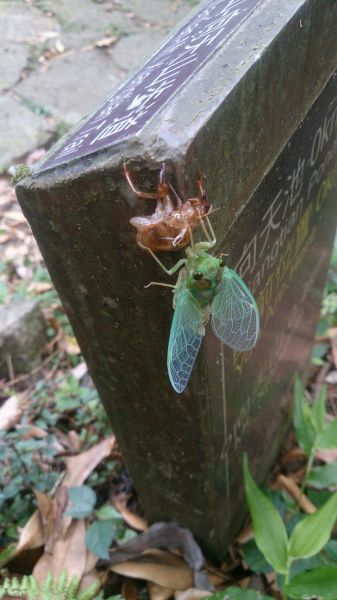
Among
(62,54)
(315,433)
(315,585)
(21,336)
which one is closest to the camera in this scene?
(315,585)

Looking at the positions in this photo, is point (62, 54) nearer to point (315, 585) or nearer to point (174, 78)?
point (174, 78)

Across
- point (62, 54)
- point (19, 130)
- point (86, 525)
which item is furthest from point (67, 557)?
point (62, 54)

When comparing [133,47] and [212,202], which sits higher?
[133,47]

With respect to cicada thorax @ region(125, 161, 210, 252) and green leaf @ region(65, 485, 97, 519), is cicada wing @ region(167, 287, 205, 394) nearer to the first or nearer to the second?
cicada thorax @ region(125, 161, 210, 252)

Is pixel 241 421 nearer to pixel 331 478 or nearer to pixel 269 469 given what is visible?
pixel 331 478

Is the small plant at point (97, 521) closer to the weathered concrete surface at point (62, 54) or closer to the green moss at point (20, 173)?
the green moss at point (20, 173)

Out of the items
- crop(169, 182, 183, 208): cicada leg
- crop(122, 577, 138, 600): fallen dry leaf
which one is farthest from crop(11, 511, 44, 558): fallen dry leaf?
crop(169, 182, 183, 208): cicada leg

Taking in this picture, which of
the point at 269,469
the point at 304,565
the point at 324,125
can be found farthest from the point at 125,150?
the point at 269,469
